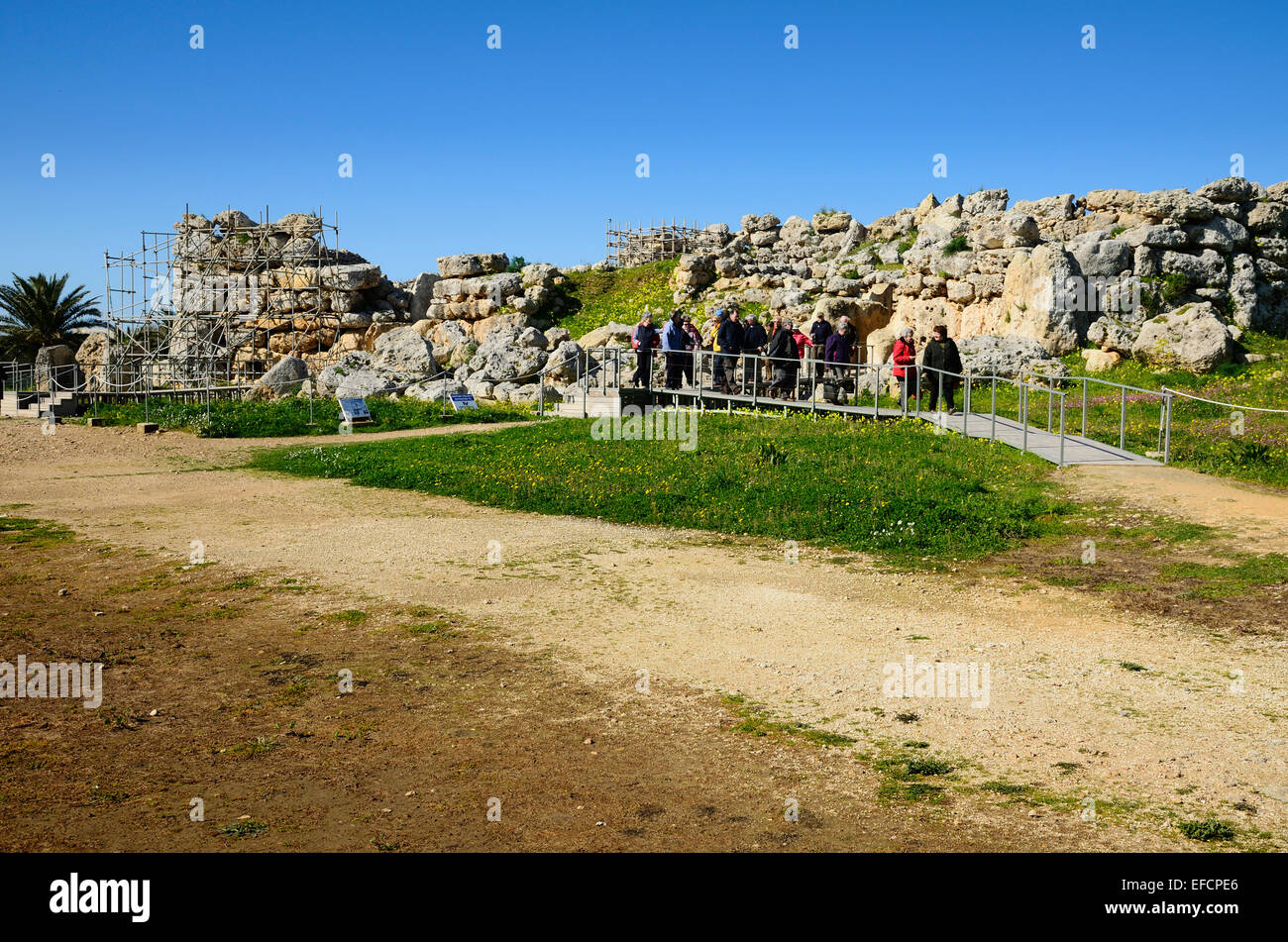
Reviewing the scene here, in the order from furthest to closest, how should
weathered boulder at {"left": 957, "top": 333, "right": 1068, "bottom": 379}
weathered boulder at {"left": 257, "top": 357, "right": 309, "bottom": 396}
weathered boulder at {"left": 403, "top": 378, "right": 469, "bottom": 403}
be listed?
1. weathered boulder at {"left": 257, "top": 357, "right": 309, "bottom": 396}
2. weathered boulder at {"left": 403, "top": 378, "right": 469, "bottom": 403}
3. weathered boulder at {"left": 957, "top": 333, "right": 1068, "bottom": 379}

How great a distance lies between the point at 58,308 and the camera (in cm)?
3916

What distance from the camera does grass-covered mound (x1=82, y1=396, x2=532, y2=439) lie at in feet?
81.4

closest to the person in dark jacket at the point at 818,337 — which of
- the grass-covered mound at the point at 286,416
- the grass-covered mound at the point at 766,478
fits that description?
the grass-covered mound at the point at 766,478

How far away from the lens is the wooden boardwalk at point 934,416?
1631 centimetres

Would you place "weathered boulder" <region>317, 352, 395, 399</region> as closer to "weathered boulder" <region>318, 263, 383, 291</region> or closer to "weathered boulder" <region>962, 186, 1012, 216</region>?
"weathered boulder" <region>318, 263, 383, 291</region>

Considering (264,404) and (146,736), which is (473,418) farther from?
(146,736)

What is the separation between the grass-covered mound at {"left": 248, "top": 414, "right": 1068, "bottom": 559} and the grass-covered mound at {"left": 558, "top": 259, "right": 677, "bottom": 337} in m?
18.5

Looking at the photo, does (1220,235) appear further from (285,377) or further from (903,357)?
(285,377)

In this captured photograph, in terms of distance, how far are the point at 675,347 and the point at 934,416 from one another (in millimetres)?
6882

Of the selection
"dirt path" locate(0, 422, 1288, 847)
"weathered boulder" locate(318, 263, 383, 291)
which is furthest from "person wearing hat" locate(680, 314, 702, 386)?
"weathered boulder" locate(318, 263, 383, 291)

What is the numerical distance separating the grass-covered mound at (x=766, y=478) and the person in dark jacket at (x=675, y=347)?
3.45 m

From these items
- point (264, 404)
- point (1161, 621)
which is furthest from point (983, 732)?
point (264, 404)

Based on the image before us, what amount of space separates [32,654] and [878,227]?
34.9 meters

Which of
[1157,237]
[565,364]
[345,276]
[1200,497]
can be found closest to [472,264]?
[345,276]
